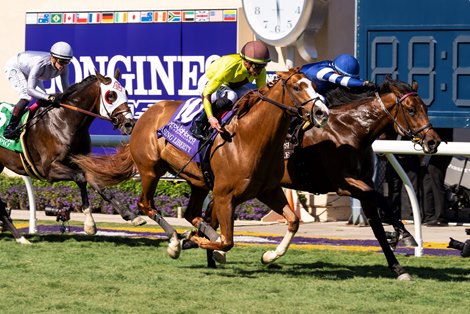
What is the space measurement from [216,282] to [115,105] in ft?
10.2

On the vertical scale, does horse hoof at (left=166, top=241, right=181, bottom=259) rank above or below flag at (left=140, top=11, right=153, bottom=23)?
below

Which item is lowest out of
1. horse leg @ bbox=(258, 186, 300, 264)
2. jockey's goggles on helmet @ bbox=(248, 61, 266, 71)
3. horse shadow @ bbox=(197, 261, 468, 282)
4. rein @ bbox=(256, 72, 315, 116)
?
horse shadow @ bbox=(197, 261, 468, 282)

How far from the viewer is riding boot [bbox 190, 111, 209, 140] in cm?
952

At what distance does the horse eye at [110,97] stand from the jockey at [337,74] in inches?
85.2

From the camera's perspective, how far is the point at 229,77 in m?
9.38

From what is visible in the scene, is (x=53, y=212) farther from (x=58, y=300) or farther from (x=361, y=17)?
(x=58, y=300)

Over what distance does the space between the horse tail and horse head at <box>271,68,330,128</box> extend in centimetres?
234

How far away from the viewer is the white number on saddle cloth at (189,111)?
979cm

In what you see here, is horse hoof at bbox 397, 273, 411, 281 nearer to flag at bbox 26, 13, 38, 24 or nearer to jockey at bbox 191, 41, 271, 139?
jockey at bbox 191, 41, 271, 139

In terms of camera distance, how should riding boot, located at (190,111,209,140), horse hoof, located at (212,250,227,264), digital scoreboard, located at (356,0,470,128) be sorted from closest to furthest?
horse hoof, located at (212,250,227,264), riding boot, located at (190,111,209,140), digital scoreboard, located at (356,0,470,128)

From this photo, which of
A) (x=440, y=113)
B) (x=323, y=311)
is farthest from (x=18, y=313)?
(x=440, y=113)

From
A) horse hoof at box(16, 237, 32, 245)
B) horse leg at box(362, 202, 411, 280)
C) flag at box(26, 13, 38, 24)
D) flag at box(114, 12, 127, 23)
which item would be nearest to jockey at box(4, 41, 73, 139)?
horse hoof at box(16, 237, 32, 245)

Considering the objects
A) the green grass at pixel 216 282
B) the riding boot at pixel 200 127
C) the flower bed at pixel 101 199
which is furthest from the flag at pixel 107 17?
the riding boot at pixel 200 127

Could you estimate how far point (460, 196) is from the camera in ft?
46.3
